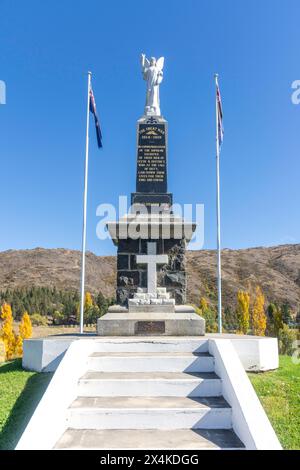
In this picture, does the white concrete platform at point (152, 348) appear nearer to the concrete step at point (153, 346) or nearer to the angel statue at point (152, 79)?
A: the concrete step at point (153, 346)

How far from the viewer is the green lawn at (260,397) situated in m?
4.45

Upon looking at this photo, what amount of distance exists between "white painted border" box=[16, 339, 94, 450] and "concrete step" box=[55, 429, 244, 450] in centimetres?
19

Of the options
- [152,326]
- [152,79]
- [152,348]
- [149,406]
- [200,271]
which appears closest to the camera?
[149,406]

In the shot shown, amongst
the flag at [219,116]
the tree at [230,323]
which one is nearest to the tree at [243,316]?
the tree at [230,323]

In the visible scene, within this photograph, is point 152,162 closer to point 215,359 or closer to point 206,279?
point 215,359

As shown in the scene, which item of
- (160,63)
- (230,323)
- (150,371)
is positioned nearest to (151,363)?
(150,371)

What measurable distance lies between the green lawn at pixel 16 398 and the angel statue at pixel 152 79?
807 cm

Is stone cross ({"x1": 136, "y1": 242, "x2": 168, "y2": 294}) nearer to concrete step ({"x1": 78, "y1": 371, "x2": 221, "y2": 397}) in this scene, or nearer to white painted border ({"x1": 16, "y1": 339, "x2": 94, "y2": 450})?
white painted border ({"x1": 16, "y1": 339, "x2": 94, "y2": 450})

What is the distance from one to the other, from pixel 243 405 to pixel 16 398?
326cm

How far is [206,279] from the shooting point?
70.9 meters

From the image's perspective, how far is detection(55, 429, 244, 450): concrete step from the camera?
404 cm

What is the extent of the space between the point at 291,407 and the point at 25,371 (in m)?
4.53

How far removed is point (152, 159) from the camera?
10812mm

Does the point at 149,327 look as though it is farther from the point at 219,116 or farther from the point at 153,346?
the point at 219,116
